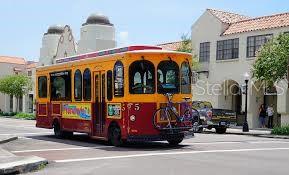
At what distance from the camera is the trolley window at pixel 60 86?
861 inches

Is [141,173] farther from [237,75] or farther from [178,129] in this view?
[237,75]

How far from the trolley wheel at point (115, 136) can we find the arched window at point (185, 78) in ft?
8.57

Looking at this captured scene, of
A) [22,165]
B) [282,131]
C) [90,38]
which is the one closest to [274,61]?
[282,131]

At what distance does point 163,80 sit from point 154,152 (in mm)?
2726

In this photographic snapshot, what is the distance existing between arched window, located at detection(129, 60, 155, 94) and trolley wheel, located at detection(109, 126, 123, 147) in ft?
5.27

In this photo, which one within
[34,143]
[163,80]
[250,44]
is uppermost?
[250,44]

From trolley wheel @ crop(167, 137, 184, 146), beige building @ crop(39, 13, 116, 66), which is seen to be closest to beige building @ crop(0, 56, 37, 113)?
beige building @ crop(39, 13, 116, 66)

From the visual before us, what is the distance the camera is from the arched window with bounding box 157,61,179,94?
1795cm

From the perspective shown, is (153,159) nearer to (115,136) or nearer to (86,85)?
(115,136)

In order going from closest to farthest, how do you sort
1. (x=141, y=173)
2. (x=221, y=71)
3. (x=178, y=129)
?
(x=141, y=173) < (x=178, y=129) < (x=221, y=71)

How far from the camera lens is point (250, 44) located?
38500mm

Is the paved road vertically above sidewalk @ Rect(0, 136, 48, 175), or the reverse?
sidewalk @ Rect(0, 136, 48, 175)

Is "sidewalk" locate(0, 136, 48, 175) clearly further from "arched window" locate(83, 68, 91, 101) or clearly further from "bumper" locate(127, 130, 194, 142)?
"arched window" locate(83, 68, 91, 101)

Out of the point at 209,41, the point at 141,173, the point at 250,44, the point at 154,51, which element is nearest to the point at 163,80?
the point at 154,51
